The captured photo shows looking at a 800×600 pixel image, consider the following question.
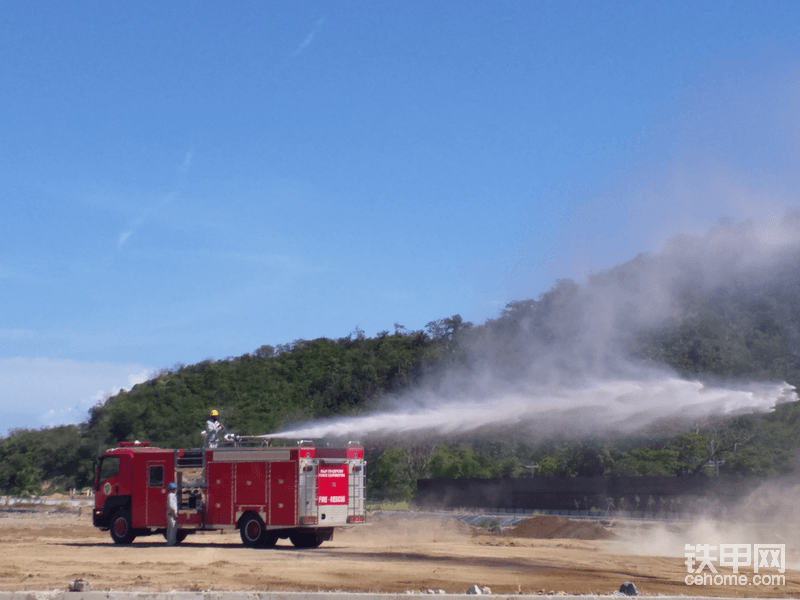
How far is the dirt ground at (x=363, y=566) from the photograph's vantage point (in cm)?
1628

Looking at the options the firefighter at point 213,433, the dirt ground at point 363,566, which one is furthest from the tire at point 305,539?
the firefighter at point 213,433

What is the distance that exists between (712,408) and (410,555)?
10.2 meters

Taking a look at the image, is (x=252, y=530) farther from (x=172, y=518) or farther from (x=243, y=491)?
(x=172, y=518)

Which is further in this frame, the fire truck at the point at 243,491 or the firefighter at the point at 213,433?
the firefighter at the point at 213,433

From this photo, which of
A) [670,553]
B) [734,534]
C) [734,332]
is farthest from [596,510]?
[734,332]

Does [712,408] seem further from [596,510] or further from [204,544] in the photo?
[596,510]

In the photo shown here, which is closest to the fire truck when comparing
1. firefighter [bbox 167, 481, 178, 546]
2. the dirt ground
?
firefighter [bbox 167, 481, 178, 546]

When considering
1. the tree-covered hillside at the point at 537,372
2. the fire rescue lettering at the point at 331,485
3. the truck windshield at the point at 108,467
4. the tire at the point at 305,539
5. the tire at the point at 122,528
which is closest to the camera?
the fire rescue lettering at the point at 331,485

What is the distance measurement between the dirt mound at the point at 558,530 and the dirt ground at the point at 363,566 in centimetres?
41

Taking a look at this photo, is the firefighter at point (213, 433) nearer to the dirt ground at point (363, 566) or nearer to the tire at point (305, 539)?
the dirt ground at point (363, 566)

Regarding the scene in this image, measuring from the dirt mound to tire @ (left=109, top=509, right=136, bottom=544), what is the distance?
14.8 m

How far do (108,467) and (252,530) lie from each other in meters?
5.92

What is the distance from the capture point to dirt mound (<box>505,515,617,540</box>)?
3253 cm

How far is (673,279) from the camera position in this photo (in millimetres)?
107188
